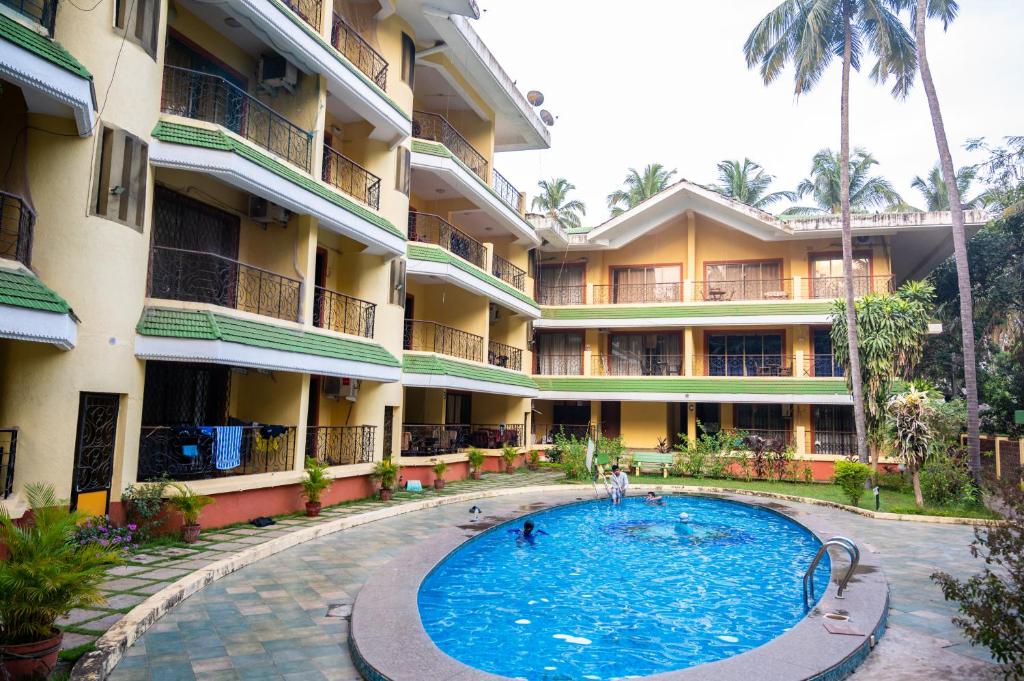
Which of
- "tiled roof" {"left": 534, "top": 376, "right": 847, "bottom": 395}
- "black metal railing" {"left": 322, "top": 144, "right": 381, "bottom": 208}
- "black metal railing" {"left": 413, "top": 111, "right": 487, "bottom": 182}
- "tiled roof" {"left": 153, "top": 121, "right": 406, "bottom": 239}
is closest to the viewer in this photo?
"tiled roof" {"left": 153, "top": 121, "right": 406, "bottom": 239}

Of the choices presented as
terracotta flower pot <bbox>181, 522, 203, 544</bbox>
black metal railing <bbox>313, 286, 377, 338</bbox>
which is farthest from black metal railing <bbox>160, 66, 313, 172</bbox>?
terracotta flower pot <bbox>181, 522, 203, 544</bbox>

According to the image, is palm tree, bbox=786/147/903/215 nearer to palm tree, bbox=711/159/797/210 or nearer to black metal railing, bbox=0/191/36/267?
palm tree, bbox=711/159/797/210

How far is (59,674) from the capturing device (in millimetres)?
5664

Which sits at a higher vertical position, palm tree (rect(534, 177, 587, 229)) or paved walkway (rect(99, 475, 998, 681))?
palm tree (rect(534, 177, 587, 229))

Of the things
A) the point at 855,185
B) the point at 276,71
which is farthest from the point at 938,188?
the point at 276,71

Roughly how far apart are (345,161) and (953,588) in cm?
1582

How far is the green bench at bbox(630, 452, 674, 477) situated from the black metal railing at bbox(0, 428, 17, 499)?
1996 centimetres

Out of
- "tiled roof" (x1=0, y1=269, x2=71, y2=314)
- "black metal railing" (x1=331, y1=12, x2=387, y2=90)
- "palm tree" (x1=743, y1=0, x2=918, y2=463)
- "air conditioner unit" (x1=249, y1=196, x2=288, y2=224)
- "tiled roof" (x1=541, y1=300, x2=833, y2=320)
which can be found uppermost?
"palm tree" (x1=743, y1=0, x2=918, y2=463)

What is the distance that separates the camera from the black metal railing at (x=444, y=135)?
22516 millimetres

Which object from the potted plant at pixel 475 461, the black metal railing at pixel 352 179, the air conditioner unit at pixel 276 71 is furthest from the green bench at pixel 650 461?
the air conditioner unit at pixel 276 71

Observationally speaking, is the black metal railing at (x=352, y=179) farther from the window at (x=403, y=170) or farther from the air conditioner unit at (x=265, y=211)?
the air conditioner unit at (x=265, y=211)

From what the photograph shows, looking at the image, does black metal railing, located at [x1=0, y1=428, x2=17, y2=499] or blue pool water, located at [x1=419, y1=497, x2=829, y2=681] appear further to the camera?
black metal railing, located at [x1=0, y1=428, x2=17, y2=499]

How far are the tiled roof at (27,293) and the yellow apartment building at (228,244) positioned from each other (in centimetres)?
4

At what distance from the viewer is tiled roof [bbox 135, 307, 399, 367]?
11008mm
